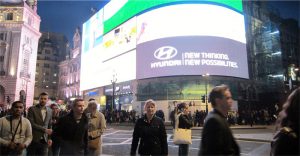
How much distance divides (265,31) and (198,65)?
19.5 m

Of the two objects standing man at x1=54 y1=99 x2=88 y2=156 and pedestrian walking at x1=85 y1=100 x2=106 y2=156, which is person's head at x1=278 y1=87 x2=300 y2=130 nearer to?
standing man at x1=54 y1=99 x2=88 y2=156

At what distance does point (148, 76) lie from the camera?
3825 centimetres

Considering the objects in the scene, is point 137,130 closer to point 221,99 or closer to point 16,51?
point 221,99

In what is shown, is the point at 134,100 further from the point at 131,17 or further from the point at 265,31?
the point at 265,31

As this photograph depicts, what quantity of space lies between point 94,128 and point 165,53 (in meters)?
31.4

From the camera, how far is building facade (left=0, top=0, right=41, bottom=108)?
58125 millimetres

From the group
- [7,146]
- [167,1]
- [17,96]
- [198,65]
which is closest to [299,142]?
[7,146]

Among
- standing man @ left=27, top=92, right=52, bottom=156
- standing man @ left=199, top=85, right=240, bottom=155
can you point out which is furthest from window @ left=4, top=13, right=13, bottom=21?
standing man @ left=199, top=85, right=240, bottom=155

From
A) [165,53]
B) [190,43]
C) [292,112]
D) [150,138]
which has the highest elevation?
[190,43]

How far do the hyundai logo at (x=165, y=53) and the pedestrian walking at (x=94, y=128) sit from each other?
30.8 m

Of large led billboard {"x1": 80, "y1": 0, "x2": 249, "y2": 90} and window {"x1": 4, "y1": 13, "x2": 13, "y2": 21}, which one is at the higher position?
window {"x1": 4, "y1": 13, "x2": 13, "y2": 21}

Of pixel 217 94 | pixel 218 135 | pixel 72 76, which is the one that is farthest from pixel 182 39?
pixel 72 76

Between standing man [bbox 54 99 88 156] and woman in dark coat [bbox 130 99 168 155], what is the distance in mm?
945

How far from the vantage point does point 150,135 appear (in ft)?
17.2
